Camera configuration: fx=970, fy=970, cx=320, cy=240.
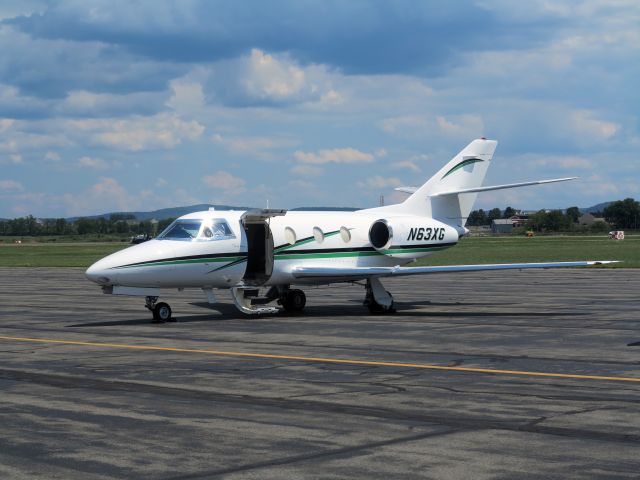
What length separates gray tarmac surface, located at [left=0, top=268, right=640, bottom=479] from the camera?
927cm

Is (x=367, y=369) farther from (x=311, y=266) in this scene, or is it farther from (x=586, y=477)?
(x=311, y=266)

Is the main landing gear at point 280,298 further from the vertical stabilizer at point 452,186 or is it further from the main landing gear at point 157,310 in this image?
the vertical stabilizer at point 452,186

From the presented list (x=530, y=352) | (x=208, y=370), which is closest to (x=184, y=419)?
(x=208, y=370)

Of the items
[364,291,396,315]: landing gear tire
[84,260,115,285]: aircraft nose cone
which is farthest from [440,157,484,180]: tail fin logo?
[84,260,115,285]: aircraft nose cone

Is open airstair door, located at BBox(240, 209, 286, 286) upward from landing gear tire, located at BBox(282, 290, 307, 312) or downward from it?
upward

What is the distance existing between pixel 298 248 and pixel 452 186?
6.94 m

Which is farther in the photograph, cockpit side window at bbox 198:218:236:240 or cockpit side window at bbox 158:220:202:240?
cockpit side window at bbox 198:218:236:240

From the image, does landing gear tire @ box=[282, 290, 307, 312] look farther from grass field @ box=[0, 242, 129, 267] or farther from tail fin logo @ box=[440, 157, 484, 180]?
grass field @ box=[0, 242, 129, 267]

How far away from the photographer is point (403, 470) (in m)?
8.91

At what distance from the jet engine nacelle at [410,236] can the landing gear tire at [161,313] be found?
694cm

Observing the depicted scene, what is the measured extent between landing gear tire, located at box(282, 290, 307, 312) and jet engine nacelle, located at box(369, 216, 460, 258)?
272cm

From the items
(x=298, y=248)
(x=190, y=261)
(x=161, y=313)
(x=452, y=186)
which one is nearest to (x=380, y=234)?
(x=298, y=248)

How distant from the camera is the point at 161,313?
2503 cm

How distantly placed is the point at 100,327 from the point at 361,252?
837 centimetres
